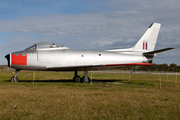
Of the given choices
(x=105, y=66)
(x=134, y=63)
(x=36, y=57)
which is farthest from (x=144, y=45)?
(x=36, y=57)

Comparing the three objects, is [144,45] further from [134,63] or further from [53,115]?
[53,115]

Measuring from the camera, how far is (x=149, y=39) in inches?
896

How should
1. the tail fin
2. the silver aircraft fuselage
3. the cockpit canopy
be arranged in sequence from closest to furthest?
the silver aircraft fuselage → the cockpit canopy → the tail fin

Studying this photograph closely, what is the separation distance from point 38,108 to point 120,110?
3069 mm

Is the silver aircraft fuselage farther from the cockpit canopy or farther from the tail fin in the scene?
the tail fin

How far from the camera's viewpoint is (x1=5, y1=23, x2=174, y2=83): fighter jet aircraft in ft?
61.2

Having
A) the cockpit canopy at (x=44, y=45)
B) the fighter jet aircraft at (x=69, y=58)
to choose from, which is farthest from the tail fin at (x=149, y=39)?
the cockpit canopy at (x=44, y=45)

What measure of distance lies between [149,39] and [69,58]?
9.76 meters

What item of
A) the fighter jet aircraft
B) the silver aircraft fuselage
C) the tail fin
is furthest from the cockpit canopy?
the tail fin

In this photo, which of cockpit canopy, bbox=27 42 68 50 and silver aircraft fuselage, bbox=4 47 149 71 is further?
cockpit canopy, bbox=27 42 68 50

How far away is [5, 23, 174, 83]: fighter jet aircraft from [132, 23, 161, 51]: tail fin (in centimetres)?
108

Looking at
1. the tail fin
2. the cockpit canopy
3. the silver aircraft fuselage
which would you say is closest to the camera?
the silver aircraft fuselage

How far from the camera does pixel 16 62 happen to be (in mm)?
18391

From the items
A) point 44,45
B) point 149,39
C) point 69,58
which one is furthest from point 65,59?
point 149,39
